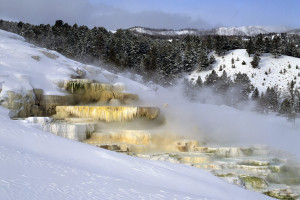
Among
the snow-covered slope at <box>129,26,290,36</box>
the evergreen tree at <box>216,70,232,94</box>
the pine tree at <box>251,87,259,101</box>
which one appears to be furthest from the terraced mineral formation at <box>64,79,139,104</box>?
the snow-covered slope at <box>129,26,290,36</box>

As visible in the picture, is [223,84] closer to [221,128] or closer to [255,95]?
[255,95]

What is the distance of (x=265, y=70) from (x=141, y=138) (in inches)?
1056

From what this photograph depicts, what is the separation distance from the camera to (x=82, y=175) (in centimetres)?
487

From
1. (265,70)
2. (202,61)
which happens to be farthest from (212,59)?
(265,70)

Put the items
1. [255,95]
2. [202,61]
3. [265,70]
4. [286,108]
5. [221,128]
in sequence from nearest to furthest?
1. [221,128]
2. [286,108]
3. [255,95]
4. [265,70]
5. [202,61]

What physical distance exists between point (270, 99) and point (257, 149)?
1805cm

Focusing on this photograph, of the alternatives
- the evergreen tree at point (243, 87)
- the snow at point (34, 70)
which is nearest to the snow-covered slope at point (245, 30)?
the evergreen tree at point (243, 87)

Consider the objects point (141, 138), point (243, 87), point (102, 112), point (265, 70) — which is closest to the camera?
point (141, 138)

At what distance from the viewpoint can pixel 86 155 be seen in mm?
6289

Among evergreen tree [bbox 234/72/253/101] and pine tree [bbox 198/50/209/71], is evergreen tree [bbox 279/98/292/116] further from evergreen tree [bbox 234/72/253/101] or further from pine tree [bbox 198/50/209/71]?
pine tree [bbox 198/50/209/71]

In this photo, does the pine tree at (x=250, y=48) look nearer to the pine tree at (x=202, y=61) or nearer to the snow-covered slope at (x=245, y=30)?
the pine tree at (x=202, y=61)

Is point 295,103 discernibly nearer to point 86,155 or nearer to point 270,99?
point 270,99

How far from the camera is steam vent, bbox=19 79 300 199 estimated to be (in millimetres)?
9094

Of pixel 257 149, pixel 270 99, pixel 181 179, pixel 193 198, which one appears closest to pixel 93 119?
pixel 257 149
